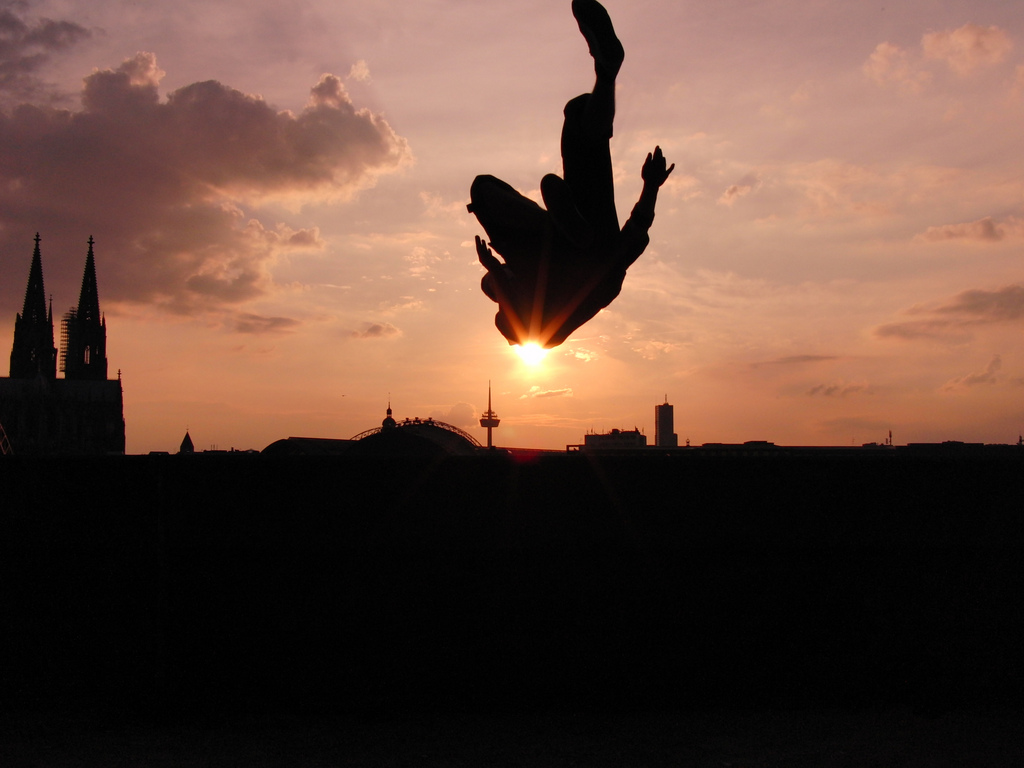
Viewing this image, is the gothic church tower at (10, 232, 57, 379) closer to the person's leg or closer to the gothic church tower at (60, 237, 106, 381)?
the gothic church tower at (60, 237, 106, 381)

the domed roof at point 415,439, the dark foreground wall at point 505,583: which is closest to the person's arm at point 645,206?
the dark foreground wall at point 505,583

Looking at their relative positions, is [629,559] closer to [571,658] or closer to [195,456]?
[571,658]

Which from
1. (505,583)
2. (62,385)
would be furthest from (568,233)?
(62,385)

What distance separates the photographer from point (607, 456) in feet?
33.9

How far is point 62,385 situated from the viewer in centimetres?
13050

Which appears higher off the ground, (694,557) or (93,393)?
(93,393)

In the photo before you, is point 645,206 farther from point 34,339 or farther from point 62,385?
point 34,339

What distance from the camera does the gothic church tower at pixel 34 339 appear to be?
441 feet

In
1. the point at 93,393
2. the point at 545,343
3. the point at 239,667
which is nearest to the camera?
the point at 545,343

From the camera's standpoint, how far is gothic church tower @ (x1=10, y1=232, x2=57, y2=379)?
134500 mm

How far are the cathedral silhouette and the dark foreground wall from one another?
12631 cm

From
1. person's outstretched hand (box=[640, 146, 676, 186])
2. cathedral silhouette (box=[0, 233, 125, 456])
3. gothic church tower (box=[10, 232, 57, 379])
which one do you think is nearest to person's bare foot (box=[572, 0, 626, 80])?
person's outstretched hand (box=[640, 146, 676, 186])

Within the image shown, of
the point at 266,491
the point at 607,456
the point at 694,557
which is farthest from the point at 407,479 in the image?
the point at 694,557

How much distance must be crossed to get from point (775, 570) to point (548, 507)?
2.80m
